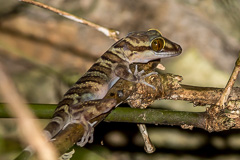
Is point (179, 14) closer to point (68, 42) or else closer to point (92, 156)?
point (68, 42)

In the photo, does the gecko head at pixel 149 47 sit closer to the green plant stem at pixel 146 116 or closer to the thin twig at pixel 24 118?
the green plant stem at pixel 146 116

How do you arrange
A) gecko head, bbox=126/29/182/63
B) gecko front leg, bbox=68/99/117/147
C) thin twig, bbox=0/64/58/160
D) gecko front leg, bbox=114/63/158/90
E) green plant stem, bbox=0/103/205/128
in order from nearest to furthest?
thin twig, bbox=0/64/58/160
green plant stem, bbox=0/103/205/128
gecko front leg, bbox=68/99/117/147
gecko front leg, bbox=114/63/158/90
gecko head, bbox=126/29/182/63

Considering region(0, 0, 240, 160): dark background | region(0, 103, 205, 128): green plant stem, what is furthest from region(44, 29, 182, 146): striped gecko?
region(0, 0, 240, 160): dark background

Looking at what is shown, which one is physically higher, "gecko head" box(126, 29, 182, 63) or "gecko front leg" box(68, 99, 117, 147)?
Answer: "gecko head" box(126, 29, 182, 63)

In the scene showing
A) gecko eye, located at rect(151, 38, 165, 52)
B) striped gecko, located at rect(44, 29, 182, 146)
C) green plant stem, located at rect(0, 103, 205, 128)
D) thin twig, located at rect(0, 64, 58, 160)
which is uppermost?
gecko eye, located at rect(151, 38, 165, 52)

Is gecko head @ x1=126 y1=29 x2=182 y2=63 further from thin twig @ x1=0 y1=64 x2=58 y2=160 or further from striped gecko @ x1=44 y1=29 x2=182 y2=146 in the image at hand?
thin twig @ x1=0 y1=64 x2=58 y2=160

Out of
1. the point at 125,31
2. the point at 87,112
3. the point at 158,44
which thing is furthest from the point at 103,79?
the point at 125,31

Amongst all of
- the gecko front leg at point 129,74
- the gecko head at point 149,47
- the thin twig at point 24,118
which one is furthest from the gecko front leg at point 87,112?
the thin twig at point 24,118

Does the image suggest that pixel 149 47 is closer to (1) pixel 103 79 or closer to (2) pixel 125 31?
(1) pixel 103 79
